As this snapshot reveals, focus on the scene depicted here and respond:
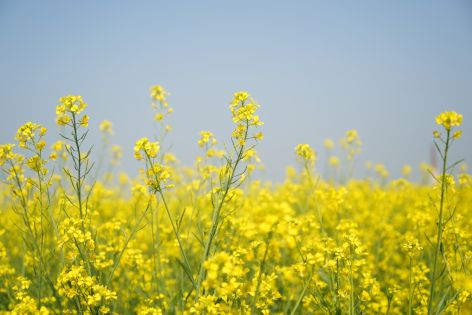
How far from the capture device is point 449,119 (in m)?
2.06

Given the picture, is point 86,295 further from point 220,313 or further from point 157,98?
point 157,98

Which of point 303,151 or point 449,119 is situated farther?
point 303,151

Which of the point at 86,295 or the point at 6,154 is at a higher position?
the point at 6,154

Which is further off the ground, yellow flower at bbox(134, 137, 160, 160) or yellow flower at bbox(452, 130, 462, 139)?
yellow flower at bbox(452, 130, 462, 139)

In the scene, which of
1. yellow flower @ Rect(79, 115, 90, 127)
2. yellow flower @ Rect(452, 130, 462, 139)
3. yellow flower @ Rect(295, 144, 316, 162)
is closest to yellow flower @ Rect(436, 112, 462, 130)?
yellow flower @ Rect(452, 130, 462, 139)

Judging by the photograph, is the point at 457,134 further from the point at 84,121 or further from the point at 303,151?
the point at 84,121

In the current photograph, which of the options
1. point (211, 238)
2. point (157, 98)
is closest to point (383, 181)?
point (157, 98)

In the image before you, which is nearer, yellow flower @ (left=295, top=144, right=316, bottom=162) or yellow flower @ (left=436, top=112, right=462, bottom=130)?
yellow flower @ (left=436, top=112, right=462, bottom=130)

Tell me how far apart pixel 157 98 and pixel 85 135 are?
119cm

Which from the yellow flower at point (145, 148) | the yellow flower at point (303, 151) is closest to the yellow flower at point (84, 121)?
the yellow flower at point (145, 148)

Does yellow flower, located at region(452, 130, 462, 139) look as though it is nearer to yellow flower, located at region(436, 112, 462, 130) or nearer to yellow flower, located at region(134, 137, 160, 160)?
yellow flower, located at region(436, 112, 462, 130)

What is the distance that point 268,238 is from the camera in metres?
1.50

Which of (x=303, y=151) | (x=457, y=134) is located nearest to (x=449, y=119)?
(x=457, y=134)

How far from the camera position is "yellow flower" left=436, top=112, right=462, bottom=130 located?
2045mm
